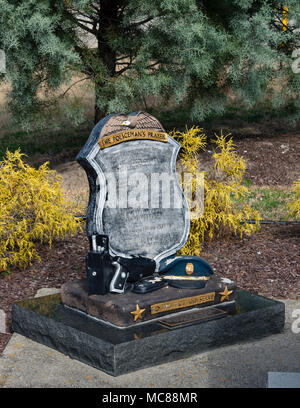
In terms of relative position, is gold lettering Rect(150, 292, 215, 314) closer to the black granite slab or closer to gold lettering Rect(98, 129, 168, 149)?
the black granite slab

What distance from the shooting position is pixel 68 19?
10.1 meters

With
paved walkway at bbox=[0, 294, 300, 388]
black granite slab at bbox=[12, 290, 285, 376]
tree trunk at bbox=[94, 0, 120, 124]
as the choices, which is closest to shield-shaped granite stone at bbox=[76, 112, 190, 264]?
black granite slab at bbox=[12, 290, 285, 376]

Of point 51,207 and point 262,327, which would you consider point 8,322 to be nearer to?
point 51,207

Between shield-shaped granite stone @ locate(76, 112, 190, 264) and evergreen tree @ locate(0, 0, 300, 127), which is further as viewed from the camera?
evergreen tree @ locate(0, 0, 300, 127)

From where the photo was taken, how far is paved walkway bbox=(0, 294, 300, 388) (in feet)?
14.2

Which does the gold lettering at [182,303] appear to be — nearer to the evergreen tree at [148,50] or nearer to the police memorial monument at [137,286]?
the police memorial monument at [137,286]

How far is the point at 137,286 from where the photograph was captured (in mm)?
4977

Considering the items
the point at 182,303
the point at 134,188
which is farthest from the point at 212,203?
the point at 182,303

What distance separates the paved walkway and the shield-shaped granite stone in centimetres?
106

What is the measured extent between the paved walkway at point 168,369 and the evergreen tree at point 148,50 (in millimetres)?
5670

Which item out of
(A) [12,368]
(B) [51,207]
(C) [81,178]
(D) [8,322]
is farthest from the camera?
(C) [81,178]
